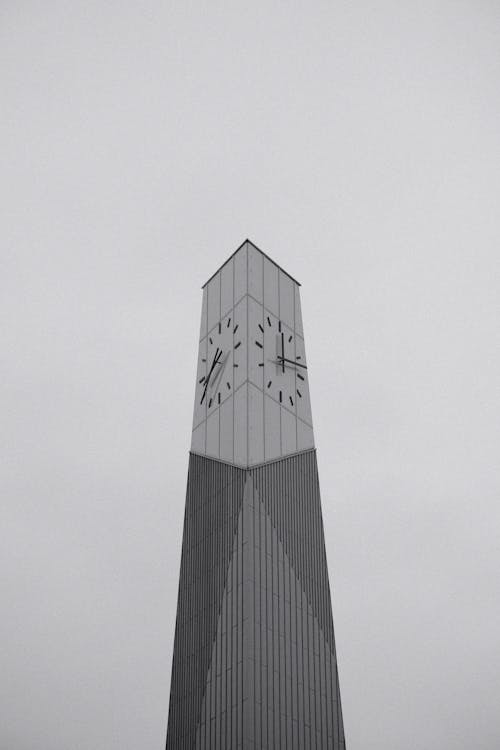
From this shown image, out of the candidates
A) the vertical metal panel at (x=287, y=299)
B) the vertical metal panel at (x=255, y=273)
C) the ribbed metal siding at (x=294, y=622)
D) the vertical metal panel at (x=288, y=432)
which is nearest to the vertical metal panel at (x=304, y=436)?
the vertical metal panel at (x=288, y=432)

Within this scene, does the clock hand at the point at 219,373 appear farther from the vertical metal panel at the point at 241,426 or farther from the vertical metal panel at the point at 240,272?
the vertical metal panel at the point at 240,272

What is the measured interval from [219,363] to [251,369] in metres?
2.60

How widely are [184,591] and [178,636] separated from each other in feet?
5.83

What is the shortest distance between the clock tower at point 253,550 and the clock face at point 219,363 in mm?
78

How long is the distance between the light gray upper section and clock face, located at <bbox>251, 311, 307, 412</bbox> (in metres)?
0.04

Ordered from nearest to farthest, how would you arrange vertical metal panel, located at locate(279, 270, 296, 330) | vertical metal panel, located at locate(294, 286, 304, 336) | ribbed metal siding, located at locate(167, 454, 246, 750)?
ribbed metal siding, located at locate(167, 454, 246, 750)
vertical metal panel, located at locate(279, 270, 296, 330)
vertical metal panel, located at locate(294, 286, 304, 336)

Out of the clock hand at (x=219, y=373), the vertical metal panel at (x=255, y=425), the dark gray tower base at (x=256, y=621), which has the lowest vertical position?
the dark gray tower base at (x=256, y=621)

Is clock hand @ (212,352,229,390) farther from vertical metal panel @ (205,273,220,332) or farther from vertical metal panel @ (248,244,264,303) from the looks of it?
vertical metal panel @ (248,244,264,303)

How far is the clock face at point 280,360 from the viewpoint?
32125mm

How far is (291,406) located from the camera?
106ft

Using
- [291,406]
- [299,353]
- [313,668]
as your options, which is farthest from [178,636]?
[299,353]

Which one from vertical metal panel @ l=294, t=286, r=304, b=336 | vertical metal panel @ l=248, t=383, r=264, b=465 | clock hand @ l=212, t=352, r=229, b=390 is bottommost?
vertical metal panel @ l=248, t=383, r=264, b=465

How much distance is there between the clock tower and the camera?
26.1 m

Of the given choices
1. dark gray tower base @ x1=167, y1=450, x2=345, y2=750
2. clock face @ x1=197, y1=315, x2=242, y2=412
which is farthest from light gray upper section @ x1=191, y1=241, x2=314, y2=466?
dark gray tower base @ x1=167, y1=450, x2=345, y2=750
